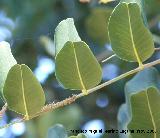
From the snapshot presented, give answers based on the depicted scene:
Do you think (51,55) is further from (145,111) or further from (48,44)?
(145,111)

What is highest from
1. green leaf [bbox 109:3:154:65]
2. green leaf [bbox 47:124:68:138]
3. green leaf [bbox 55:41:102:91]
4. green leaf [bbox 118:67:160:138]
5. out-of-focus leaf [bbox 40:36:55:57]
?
out-of-focus leaf [bbox 40:36:55:57]

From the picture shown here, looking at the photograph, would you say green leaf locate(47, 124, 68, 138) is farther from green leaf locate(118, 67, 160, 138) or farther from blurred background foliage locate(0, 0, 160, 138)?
blurred background foliage locate(0, 0, 160, 138)

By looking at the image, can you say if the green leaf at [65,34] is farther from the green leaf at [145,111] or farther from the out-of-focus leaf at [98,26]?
the out-of-focus leaf at [98,26]

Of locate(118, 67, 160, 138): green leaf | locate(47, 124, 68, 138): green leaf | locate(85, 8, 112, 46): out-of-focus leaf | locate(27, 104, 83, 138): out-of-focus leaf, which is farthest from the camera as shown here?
locate(27, 104, 83, 138): out-of-focus leaf

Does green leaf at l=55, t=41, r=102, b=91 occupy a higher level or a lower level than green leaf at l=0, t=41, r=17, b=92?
lower

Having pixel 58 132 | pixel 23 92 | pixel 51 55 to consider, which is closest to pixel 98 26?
pixel 51 55

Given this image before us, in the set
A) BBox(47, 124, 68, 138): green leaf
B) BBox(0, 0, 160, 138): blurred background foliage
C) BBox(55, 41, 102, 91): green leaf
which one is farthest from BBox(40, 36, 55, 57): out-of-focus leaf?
BBox(55, 41, 102, 91): green leaf
